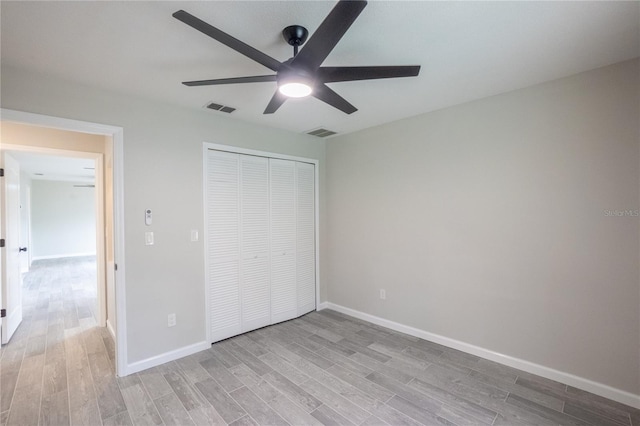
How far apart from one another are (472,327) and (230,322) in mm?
2627

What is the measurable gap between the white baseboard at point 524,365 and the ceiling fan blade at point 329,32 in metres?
3.00

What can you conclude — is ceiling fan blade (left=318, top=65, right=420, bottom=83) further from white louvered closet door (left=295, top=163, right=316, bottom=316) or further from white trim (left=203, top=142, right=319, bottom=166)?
white louvered closet door (left=295, top=163, right=316, bottom=316)

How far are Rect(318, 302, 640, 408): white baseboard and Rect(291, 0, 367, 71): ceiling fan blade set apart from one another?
3005 mm

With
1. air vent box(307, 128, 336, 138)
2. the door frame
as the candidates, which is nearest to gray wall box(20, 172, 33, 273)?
the door frame

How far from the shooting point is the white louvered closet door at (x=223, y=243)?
10.6 feet

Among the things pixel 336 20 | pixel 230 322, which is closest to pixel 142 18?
pixel 336 20

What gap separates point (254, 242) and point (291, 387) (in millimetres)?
1713

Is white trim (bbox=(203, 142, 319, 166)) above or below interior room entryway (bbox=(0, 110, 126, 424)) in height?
above

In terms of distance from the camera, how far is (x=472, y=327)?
2949 millimetres

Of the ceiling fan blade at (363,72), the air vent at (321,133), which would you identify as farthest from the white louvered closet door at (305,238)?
the ceiling fan blade at (363,72)

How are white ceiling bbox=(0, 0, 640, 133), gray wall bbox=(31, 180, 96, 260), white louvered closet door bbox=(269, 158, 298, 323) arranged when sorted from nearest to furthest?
1. white ceiling bbox=(0, 0, 640, 133)
2. white louvered closet door bbox=(269, 158, 298, 323)
3. gray wall bbox=(31, 180, 96, 260)

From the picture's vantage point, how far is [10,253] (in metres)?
3.39

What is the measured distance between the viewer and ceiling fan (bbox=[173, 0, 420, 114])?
3.91 ft

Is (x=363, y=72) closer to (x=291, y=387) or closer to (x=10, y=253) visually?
(x=291, y=387)
